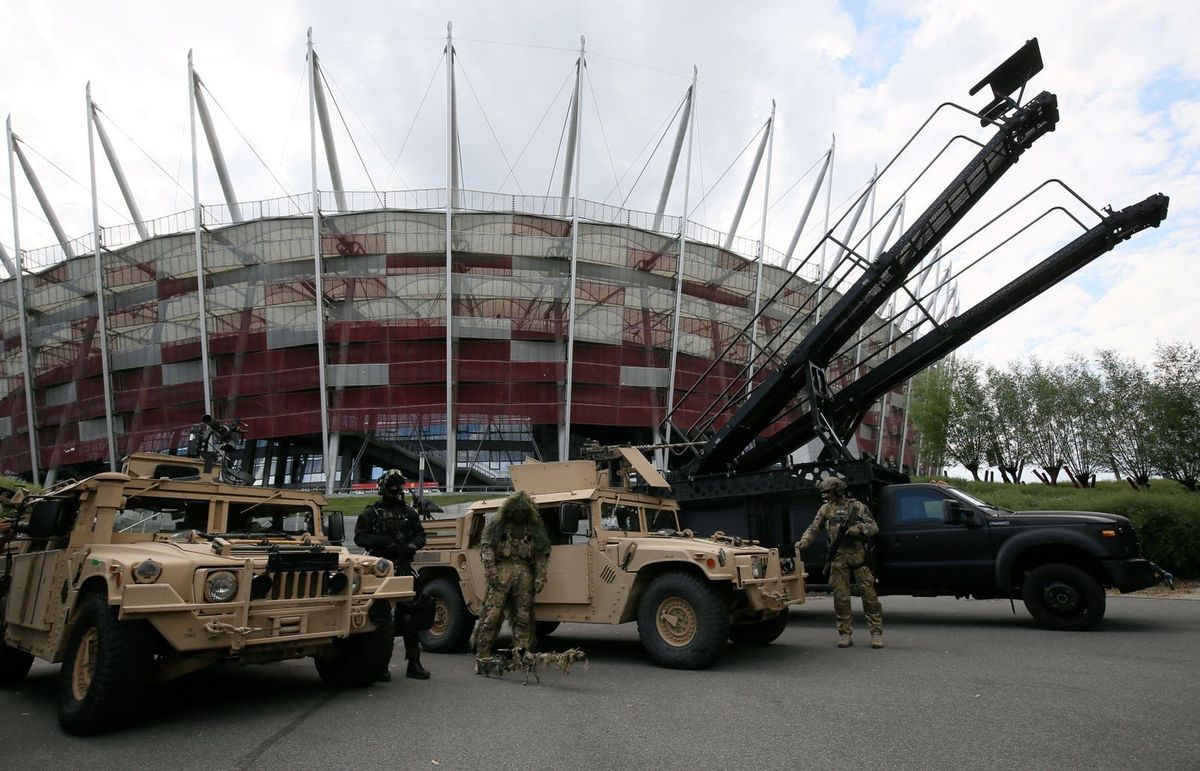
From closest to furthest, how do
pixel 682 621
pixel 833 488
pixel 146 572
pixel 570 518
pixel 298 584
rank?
pixel 146 572, pixel 298 584, pixel 682 621, pixel 570 518, pixel 833 488

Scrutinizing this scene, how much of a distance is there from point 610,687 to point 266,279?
3328 centimetres

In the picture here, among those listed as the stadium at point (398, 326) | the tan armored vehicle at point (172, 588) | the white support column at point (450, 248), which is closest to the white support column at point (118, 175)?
the stadium at point (398, 326)

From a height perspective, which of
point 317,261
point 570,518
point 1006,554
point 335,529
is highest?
point 317,261

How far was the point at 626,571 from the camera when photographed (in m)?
7.41

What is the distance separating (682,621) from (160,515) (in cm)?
475

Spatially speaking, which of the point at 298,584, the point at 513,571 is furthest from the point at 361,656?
the point at 513,571

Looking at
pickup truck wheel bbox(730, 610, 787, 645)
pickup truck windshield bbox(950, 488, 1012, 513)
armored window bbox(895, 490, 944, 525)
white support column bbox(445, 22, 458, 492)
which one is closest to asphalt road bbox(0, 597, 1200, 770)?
pickup truck wheel bbox(730, 610, 787, 645)

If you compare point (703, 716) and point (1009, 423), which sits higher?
point (1009, 423)

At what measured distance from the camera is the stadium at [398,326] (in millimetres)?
33156

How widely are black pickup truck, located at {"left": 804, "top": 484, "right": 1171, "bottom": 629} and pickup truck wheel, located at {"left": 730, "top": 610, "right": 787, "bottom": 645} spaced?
2285mm

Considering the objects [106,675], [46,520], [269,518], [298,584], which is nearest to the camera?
[106,675]

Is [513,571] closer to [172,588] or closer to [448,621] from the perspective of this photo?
[448,621]

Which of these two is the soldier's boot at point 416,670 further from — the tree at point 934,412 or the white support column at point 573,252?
the tree at point 934,412

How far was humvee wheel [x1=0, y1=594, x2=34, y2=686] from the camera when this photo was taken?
6598 millimetres
